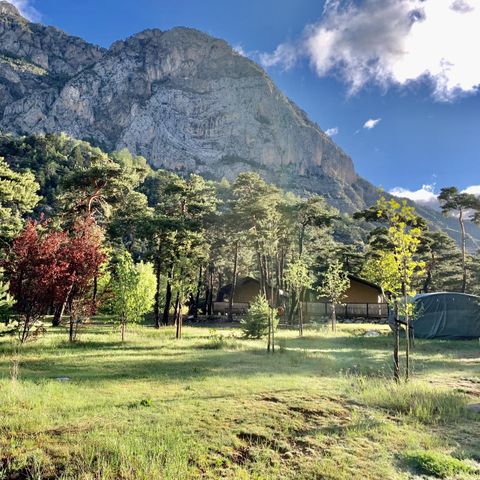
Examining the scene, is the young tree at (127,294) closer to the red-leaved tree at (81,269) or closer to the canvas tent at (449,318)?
the red-leaved tree at (81,269)

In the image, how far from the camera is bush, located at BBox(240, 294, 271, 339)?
2259 centimetres

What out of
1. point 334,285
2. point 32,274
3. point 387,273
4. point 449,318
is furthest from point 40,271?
point 449,318

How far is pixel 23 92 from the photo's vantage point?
19200 centimetres

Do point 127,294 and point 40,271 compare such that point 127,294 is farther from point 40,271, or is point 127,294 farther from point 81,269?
point 40,271

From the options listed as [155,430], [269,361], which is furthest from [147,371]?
[155,430]

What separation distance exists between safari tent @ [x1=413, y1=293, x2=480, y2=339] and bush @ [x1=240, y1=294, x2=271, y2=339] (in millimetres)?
11846

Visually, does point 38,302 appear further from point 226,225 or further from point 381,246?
point 381,246

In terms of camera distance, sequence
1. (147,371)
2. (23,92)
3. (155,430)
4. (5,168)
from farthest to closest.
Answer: (23,92)
(5,168)
(147,371)
(155,430)

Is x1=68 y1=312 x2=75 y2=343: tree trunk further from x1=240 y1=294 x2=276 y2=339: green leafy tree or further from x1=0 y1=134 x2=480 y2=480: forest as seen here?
x1=240 y1=294 x2=276 y2=339: green leafy tree

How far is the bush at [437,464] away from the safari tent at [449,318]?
73.5 feet

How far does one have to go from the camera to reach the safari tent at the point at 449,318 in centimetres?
2706

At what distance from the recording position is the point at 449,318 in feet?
89.2

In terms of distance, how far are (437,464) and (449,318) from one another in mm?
24053

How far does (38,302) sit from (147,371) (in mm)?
6888
